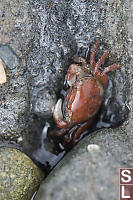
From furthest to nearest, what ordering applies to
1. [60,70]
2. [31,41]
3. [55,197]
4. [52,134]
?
[52,134]
[60,70]
[31,41]
[55,197]

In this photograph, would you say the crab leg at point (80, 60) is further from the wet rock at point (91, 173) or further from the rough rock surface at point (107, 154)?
the wet rock at point (91, 173)

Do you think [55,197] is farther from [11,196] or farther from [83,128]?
[83,128]

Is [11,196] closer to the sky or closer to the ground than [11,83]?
closer to the ground

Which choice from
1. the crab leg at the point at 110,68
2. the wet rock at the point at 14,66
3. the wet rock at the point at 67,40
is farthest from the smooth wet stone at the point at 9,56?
the crab leg at the point at 110,68

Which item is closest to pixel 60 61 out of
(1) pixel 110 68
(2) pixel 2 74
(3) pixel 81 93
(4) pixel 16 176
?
(3) pixel 81 93

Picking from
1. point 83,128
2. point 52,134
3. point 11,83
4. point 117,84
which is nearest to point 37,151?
point 52,134

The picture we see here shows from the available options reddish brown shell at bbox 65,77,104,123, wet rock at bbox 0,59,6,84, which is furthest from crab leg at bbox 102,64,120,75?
wet rock at bbox 0,59,6,84
